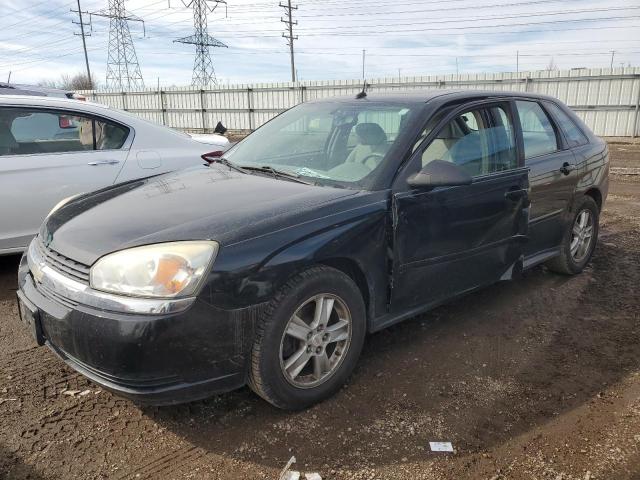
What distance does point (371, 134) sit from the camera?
3.37m

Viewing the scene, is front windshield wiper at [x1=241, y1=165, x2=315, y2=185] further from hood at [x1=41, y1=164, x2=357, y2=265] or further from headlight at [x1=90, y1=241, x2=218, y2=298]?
headlight at [x1=90, y1=241, x2=218, y2=298]

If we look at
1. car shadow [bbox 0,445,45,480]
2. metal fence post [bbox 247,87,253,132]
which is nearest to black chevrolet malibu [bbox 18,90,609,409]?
car shadow [bbox 0,445,45,480]

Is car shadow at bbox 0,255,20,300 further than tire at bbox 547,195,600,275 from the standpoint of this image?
No

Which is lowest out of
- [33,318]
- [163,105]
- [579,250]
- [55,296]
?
[579,250]

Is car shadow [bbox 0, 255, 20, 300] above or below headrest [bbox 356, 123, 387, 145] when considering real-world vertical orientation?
below

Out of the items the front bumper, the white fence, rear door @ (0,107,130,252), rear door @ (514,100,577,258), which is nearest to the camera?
the front bumper

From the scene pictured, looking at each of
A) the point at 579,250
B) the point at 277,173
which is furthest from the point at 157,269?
the point at 579,250

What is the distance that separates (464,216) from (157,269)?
195 cm

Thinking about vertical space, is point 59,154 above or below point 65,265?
above

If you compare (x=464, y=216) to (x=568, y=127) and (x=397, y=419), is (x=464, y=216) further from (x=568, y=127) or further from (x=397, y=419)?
(x=568, y=127)

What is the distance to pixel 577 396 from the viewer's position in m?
2.92

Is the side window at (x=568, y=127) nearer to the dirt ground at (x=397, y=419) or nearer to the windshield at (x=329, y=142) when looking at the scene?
the dirt ground at (x=397, y=419)

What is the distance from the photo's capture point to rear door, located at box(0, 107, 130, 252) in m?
4.40

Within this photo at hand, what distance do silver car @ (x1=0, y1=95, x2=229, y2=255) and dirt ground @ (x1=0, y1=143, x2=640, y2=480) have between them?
109 centimetres
